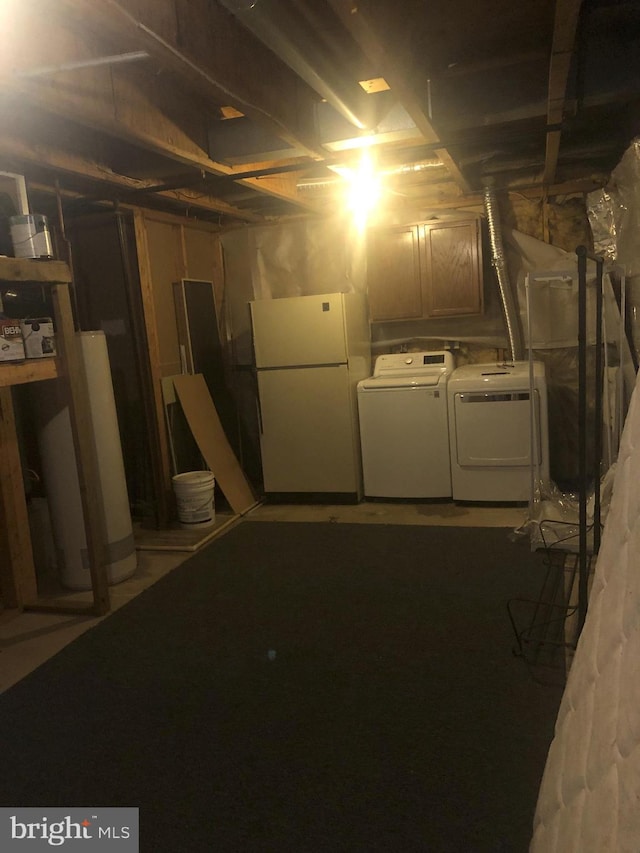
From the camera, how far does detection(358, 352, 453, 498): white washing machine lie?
440 centimetres

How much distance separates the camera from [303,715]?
7.29ft

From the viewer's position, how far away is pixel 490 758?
1946mm

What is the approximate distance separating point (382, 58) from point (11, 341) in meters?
1.84

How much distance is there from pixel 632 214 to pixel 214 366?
3113 millimetres

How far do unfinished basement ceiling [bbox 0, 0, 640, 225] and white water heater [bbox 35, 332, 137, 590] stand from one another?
3.52 feet

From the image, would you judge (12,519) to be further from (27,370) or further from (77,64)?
(77,64)

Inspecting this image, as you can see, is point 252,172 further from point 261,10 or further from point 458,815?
point 458,815

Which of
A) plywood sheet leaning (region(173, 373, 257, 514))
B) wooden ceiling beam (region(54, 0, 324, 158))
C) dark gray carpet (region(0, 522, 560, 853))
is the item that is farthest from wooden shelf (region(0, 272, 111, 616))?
plywood sheet leaning (region(173, 373, 257, 514))

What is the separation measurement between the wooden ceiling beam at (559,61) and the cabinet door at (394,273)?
1325mm

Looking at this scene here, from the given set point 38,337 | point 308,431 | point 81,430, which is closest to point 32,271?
point 38,337

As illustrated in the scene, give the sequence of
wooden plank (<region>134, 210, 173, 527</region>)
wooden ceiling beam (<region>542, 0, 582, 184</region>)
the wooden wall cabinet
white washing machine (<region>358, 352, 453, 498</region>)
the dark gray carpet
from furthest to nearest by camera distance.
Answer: the wooden wall cabinet < white washing machine (<region>358, 352, 453, 498</region>) < wooden plank (<region>134, 210, 173, 527</region>) < wooden ceiling beam (<region>542, 0, 582, 184</region>) < the dark gray carpet

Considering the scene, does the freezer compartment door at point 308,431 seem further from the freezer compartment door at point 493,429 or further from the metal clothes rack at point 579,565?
the metal clothes rack at point 579,565

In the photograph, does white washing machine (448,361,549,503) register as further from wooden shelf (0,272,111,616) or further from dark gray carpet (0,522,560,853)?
wooden shelf (0,272,111,616)

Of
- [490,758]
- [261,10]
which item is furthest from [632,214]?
[490,758]
